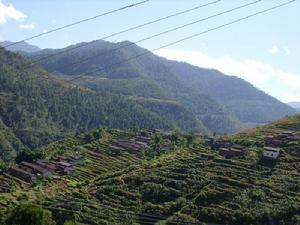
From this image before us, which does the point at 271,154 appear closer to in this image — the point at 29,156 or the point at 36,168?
the point at 36,168

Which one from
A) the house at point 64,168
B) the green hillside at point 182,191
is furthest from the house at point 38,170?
the green hillside at point 182,191

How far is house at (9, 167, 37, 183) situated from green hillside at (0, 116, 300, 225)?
2.94 m

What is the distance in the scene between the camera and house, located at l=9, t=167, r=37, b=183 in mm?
74625

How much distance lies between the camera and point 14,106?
179750 millimetres

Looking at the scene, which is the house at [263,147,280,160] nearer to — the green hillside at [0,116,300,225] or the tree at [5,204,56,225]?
the green hillside at [0,116,300,225]

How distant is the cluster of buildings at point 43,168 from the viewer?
76194 mm

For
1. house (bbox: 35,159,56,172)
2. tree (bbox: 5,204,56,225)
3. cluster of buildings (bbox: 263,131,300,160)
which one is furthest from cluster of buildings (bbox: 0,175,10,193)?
cluster of buildings (bbox: 263,131,300,160)

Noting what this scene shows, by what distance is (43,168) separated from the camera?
81375 mm

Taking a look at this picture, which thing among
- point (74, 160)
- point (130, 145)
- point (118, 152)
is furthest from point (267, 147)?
point (74, 160)

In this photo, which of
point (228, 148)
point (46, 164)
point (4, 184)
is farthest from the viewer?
point (46, 164)

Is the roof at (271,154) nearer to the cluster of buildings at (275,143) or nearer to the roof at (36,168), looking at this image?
the cluster of buildings at (275,143)

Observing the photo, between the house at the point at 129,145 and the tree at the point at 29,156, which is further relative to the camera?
the house at the point at 129,145

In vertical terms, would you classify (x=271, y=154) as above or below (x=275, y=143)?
below

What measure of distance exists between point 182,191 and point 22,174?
2930 cm
